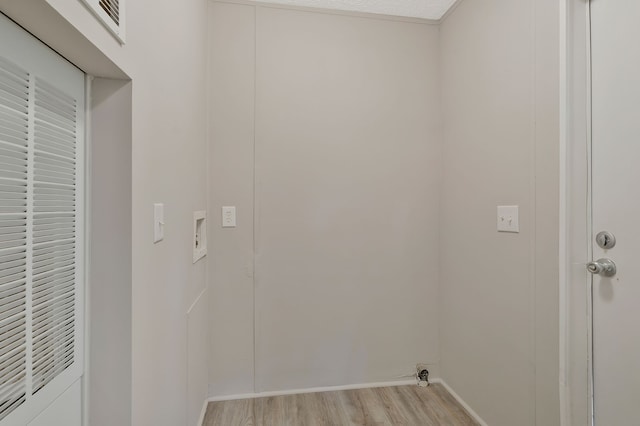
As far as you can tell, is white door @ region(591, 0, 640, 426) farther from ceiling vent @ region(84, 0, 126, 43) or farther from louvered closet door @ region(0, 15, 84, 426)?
louvered closet door @ region(0, 15, 84, 426)

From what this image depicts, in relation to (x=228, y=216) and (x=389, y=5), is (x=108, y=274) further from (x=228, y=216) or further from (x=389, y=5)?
(x=389, y=5)

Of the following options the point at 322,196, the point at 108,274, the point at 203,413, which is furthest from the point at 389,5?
the point at 203,413

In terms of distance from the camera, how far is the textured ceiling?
1.96 metres

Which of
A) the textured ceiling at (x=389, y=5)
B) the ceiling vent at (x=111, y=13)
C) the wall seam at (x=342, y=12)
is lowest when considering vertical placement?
the ceiling vent at (x=111, y=13)

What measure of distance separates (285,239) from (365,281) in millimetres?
622

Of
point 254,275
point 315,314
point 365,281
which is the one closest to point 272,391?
point 315,314

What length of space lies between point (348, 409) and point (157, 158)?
5.76 feet

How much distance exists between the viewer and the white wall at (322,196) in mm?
1946

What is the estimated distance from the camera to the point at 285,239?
2010mm

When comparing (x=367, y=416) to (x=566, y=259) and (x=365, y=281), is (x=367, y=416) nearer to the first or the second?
(x=365, y=281)

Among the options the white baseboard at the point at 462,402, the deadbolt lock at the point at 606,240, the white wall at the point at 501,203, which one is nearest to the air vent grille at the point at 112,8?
the white wall at the point at 501,203

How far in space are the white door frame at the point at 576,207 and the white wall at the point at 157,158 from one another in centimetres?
154

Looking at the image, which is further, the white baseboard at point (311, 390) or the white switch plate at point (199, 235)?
the white baseboard at point (311, 390)

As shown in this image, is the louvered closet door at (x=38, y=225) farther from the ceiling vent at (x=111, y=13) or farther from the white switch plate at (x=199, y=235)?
the white switch plate at (x=199, y=235)
